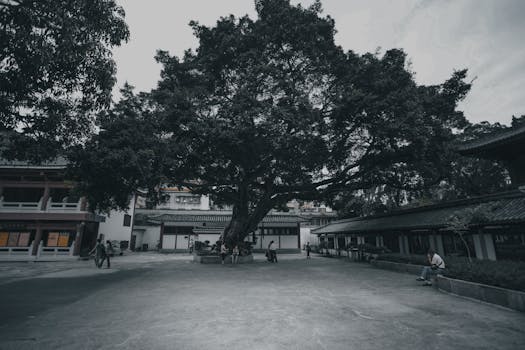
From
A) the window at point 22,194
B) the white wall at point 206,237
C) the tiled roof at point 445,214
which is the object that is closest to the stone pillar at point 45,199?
the window at point 22,194

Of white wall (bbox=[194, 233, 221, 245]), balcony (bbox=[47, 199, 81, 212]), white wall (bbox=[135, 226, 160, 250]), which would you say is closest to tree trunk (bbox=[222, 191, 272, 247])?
balcony (bbox=[47, 199, 81, 212])

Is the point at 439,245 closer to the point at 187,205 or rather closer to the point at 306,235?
the point at 306,235

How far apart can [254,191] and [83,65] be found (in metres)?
18.6

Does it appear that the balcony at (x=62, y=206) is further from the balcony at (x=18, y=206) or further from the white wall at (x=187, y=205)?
the white wall at (x=187, y=205)

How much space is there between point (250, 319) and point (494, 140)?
49.1 feet

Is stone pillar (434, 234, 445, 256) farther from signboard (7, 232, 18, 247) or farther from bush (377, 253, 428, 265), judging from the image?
signboard (7, 232, 18, 247)

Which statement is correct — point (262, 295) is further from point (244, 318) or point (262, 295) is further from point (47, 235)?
point (47, 235)

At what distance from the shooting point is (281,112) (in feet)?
47.4

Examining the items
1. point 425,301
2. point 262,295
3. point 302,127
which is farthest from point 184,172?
point 425,301

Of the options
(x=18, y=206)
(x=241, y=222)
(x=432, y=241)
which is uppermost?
(x=18, y=206)

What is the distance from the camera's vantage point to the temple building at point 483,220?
11.8m

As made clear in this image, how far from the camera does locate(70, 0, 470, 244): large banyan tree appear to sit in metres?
14.8

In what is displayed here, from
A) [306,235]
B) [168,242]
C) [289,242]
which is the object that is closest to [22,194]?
[168,242]

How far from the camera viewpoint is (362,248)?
22.4 m
